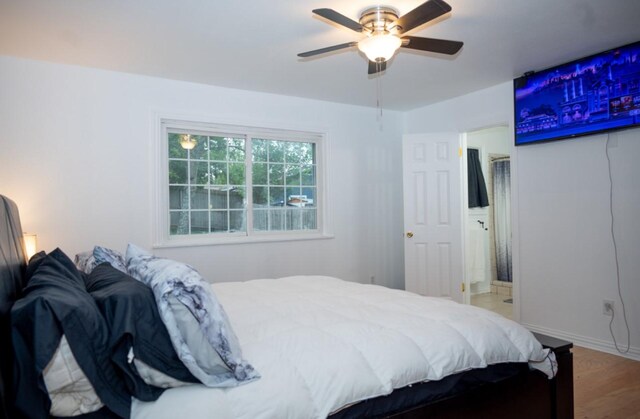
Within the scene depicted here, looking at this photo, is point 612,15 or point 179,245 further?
point 179,245

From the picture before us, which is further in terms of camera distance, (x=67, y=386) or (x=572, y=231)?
(x=572, y=231)

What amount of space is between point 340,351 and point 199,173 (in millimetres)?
3021

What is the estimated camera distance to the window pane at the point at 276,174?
4465mm

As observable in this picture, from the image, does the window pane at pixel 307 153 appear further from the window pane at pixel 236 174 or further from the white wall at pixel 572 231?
the white wall at pixel 572 231

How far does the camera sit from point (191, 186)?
13.2 feet

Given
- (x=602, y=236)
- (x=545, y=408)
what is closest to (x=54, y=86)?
(x=545, y=408)

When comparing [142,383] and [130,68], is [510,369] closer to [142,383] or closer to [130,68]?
[142,383]

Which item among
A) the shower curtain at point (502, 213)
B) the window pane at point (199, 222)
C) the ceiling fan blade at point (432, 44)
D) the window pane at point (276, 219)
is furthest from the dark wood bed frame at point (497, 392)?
the shower curtain at point (502, 213)

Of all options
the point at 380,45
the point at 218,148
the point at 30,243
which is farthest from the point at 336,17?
the point at 30,243

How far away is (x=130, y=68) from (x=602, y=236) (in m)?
4.22

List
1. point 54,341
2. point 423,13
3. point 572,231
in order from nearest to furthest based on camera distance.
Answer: point 54,341, point 423,13, point 572,231

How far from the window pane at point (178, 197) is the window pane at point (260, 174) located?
73 cm

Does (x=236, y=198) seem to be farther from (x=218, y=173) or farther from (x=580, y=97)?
(x=580, y=97)

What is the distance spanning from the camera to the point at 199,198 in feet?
13.3
